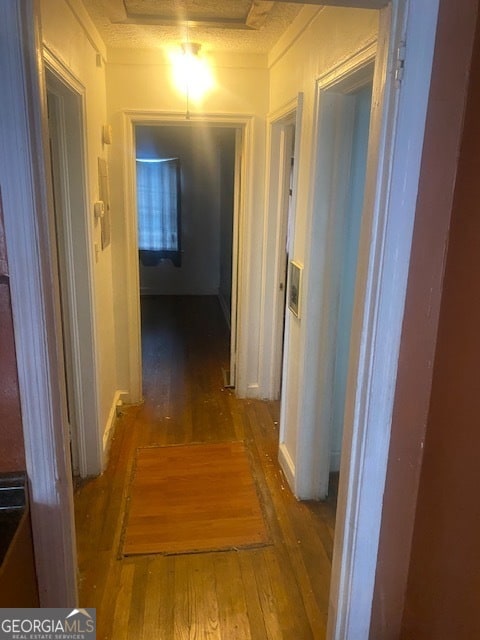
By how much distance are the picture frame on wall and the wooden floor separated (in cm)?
97

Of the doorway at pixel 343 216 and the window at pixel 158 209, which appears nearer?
the doorway at pixel 343 216

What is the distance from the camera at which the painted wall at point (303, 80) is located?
70.1 inches

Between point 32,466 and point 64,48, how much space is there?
1.72 meters

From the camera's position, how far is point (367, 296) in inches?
48.1

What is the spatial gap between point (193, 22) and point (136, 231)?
4.30ft

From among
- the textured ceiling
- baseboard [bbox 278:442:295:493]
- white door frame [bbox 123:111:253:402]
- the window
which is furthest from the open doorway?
baseboard [bbox 278:442:295:493]

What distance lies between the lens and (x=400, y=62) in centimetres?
108

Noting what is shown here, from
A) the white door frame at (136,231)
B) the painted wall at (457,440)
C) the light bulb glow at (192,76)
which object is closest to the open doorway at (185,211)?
the white door frame at (136,231)

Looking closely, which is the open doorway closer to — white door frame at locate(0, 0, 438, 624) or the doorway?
the doorway

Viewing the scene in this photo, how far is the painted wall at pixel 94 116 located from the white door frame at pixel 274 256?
1.05 metres

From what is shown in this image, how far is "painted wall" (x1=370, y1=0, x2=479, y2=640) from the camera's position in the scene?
1066 millimetres

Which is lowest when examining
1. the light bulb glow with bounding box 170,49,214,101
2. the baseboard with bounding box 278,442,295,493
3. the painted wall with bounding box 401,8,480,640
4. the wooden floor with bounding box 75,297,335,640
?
the wooden floor with bounding box 75,297,335,640

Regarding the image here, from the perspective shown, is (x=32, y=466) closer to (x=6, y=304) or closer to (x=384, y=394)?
(x=6, y=304)

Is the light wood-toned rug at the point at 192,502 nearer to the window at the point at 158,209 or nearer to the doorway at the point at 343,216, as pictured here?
the doorway at the point at 343,216
